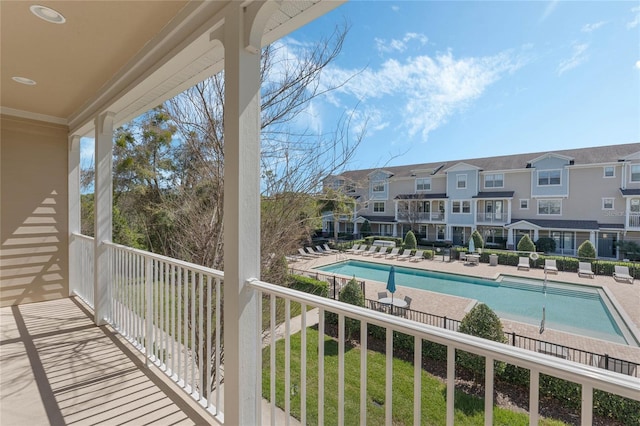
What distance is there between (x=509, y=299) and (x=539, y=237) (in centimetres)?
714

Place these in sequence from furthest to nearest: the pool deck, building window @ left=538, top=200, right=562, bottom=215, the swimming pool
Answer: building window @ left=538, top=200, right=562, bottom=215
the swimming pool
the pool deck

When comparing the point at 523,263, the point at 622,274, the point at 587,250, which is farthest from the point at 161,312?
the point at 587,250

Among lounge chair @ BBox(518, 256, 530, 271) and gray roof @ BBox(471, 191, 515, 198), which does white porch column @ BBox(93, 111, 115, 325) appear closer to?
lounge chair @ BBox(518, 256, 530, 271)

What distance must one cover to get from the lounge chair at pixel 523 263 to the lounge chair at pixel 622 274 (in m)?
2.96

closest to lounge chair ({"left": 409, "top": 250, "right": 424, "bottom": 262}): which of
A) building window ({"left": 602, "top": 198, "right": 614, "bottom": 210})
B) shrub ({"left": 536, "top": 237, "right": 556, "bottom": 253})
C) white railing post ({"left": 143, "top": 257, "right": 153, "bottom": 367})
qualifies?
shrub ({"left": 536, "top": 237, "right": 556, "bottom": 253})

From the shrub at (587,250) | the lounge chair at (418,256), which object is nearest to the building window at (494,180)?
the shrub at (587,250)

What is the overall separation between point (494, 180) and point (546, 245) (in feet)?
16.9

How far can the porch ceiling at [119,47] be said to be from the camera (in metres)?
2.02

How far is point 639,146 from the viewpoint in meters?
10.8

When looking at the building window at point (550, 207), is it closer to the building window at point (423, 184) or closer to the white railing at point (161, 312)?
the building window at point (423, 184)

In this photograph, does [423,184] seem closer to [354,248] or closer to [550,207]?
[550,207]

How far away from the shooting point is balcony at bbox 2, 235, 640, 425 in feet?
3.26

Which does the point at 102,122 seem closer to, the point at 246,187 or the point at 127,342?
the point at 127,342

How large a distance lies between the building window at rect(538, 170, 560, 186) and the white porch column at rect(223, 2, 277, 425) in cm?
1713
